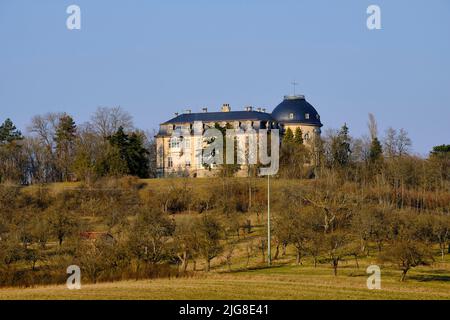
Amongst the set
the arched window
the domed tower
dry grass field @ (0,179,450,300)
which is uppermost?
the domed tower

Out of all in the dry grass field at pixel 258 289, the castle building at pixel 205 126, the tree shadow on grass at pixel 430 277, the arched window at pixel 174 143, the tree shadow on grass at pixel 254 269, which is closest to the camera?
the dry grass field at pixel 258 289

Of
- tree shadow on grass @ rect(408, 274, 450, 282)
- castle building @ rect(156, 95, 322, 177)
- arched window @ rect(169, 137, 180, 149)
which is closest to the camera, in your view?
tree shadow on grass @ rect(408, 274, 450, 282)

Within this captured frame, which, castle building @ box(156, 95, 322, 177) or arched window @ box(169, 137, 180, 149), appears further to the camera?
arched window @ box(169, 137, 180, 149)

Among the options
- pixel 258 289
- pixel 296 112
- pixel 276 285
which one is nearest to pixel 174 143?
pixel 296 112

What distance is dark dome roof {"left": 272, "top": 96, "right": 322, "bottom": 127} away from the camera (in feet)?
279

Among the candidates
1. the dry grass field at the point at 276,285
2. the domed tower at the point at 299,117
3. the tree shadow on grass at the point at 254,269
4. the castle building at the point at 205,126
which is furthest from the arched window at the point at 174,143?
the tree shadow on grass at the point at 254,269

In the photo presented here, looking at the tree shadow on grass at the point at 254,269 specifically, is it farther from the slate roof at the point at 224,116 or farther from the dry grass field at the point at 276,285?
the slate roof at the point at 224,116

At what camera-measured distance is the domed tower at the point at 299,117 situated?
84.8 meters

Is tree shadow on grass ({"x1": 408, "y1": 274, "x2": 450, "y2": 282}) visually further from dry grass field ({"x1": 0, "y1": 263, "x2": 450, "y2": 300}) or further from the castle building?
the castle building

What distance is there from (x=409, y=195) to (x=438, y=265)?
21225 mm

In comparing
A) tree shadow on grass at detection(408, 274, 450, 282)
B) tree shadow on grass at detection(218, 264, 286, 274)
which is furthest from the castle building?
tree shadow on grass at detection(408, 274, 450, 282)

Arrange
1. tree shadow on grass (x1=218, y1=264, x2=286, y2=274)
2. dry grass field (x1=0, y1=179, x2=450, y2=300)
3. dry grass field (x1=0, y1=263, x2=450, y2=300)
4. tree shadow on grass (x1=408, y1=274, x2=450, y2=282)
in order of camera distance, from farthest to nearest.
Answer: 1. tree shadow on grass (x1=218, y1=264, x2=286, y2=274)
2. tree shadow on grass (x1=408, y1=274, x2=450, y2=282)
3. dry grass field (x1=0, y1=179, x2=450, y2=300)
4. dry grass field (x1=0, y1=263, x2=450, y2=300)

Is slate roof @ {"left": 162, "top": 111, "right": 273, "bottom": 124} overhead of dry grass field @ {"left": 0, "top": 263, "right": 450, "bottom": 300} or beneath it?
overhead
